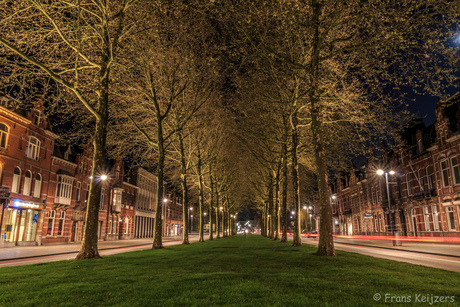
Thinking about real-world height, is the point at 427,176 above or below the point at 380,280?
above

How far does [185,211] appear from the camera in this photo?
25.4 meters

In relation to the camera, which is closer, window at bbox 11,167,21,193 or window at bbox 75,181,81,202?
window at bbox 11,167,21,193

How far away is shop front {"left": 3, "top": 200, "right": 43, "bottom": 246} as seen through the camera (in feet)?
88.5

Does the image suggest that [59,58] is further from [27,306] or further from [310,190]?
[310,190]

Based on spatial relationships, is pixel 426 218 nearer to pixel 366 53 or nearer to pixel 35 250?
pixel 366 53

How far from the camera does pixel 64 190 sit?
35094 millimetres

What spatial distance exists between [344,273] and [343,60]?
37.7 feet

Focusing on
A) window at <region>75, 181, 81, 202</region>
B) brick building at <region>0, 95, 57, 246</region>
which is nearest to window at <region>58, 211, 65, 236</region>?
window at <region>75, 181, 81, 202</region>

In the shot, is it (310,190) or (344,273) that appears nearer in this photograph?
(344,273)

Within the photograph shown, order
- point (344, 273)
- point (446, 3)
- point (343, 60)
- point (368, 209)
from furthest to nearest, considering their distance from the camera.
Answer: point (368, 209)
point (343, 60)
point (446, 3)
point (344, 273)

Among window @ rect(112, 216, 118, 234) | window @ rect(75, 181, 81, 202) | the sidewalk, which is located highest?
window @ rect(75, 181, 81, 202)

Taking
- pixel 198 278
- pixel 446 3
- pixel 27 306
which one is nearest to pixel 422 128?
pixel 446 3

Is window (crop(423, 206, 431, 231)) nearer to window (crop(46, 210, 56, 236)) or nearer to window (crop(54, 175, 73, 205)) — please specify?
window (crop(54, 175, 73, 205))

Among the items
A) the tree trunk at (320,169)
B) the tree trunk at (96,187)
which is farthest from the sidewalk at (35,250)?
the tree trunk at (320,169)
